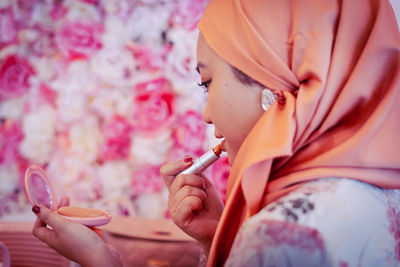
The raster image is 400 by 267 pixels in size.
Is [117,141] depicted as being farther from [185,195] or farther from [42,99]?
[185,195]

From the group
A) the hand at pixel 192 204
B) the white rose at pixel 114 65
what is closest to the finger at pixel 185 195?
the hand at pixel 192 204

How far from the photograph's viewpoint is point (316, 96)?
0.54 metres

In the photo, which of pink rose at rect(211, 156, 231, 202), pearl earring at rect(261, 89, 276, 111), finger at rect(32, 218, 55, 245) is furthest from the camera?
pink rose at rect(211, 156, 231, 202)

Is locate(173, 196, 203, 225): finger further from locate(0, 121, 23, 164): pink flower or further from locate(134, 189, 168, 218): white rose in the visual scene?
locate(0, 121, 23, 164): pink flower

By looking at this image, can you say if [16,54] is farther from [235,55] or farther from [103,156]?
[235,55]

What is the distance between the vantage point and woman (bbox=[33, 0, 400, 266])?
1.55ft

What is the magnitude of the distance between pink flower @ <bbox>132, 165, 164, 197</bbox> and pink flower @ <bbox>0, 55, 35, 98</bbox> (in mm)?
595

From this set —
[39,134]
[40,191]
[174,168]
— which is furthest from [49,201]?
[39,134]

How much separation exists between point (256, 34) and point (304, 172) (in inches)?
9.4

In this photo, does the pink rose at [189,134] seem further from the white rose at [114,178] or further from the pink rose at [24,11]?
the pink rose at [24,11]

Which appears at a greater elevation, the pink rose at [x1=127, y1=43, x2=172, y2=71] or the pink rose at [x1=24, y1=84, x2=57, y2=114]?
the pink rose at [x1=127, y1=43, x2=172, y2=71]

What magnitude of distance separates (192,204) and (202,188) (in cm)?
10

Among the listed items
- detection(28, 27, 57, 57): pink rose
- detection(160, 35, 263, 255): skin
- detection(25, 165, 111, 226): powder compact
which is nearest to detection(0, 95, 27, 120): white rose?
detection(28, 27, 57, 57): pink rose

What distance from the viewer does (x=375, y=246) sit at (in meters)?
0.50
